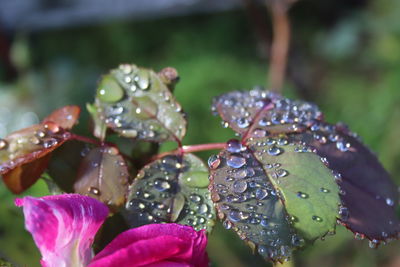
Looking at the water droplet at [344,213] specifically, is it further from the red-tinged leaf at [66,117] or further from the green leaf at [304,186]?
the red-tinged leaf at [66,117]

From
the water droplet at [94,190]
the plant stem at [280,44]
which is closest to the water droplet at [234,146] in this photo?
the water droplet at [94,190]

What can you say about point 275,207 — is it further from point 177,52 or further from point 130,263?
point 177,52

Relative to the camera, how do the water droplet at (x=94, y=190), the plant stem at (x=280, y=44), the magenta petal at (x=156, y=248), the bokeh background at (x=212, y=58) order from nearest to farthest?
1. the magenta petal at (x=156, y=248)
2. the water droplet at (x=94, y=190)
3. the plant stem at (x=280, y=44)
4. the bokeh background at (x=212, y=58)

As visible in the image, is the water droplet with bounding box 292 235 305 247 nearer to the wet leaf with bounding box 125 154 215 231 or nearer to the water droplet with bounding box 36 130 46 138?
the wet leaf with bounding box 125 154 215 231

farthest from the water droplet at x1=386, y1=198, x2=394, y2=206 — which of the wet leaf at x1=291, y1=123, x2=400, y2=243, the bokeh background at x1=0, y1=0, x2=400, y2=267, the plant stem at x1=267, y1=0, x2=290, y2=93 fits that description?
the bokeh background at x1=0, y1=0, x2=400, y2=267

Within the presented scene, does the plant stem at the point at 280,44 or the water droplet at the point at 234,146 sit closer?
the water droplet at the point at 234,146

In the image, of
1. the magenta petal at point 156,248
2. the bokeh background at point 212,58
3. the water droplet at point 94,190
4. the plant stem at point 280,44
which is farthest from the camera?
the bokeh background at point 212,58

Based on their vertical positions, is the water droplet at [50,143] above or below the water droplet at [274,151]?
below

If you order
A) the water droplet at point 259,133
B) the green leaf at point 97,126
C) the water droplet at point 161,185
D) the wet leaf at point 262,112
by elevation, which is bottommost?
the water droplet at point 161,185

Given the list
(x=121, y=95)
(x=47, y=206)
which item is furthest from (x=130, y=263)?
(x=121, y=95)
